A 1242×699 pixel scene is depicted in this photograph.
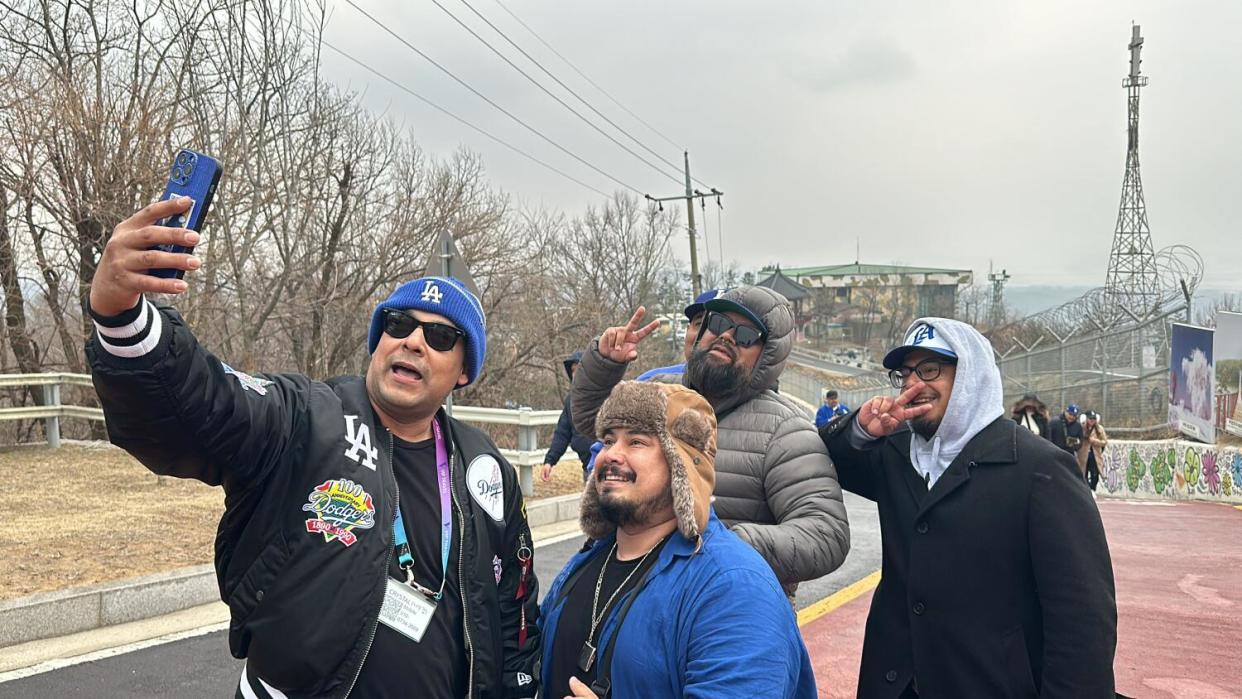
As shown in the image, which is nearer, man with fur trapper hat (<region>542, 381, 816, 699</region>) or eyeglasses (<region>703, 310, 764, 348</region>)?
man with fur trapper hat (<region>542, 381, 816, 699</region>)

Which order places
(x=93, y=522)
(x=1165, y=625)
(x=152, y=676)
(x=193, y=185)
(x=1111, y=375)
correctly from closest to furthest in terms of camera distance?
(x=193, y=185)
(x=152, y=676)
(x=1165, y=625)
(x=93, y=522)
(x=1111, y=375)

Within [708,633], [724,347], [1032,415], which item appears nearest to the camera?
[708,633]

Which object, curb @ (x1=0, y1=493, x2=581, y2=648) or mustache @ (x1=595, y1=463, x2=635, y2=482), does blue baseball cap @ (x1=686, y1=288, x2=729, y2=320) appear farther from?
curb @ (x1=0, y1=493, x2=581, y2=648)

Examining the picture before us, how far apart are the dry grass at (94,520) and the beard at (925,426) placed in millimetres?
5615

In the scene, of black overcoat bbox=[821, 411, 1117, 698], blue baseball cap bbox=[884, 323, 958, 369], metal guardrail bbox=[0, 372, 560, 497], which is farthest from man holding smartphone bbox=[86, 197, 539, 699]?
metal guardrail bbox=[0, 372, 560, 497]

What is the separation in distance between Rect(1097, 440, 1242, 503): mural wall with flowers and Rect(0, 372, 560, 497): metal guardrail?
1478 cm

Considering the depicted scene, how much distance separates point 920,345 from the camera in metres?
3.08

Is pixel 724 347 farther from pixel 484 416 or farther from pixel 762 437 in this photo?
pixel 484 416

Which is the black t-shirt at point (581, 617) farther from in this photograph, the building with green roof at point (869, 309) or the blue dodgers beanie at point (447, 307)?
the building with green roof at point (869, 309)

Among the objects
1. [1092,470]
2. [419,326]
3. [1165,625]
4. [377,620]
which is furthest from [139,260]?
[1092,470]

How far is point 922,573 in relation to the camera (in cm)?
302

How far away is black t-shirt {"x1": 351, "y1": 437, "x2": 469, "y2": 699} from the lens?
2.32 metres

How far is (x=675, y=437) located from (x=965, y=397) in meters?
1.10

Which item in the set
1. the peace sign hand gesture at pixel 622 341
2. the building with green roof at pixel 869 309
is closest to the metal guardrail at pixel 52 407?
the peace sign hand gesture at pixel 622 341
